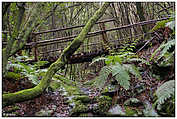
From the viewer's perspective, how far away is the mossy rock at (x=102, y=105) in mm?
3237

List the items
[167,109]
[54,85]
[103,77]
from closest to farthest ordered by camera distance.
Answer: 1. [167,109]
2. [103,77]
3. [54,85]

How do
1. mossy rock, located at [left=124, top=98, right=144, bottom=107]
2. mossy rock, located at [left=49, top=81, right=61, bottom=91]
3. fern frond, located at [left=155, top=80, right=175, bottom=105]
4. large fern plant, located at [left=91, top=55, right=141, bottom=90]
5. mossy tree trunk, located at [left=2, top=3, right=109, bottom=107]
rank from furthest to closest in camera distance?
mossy rock, located at [left=49, top=81, right=61, bottom=91]
large fern plant, located at [left=91, top=55, right=141, bottom=90]
mossy rock, located at [left=124, top=98, right=144, bottom=107]
mossy tree trunk, located at [left=2, top=3, right=109, bottom=107]
fern frond, located at [left=155, top=80, right=175, bottom=105]

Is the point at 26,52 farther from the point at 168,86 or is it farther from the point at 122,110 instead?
the point at 168,86

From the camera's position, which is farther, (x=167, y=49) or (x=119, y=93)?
(x=119, y=93)

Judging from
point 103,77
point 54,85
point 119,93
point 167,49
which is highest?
point 167,49

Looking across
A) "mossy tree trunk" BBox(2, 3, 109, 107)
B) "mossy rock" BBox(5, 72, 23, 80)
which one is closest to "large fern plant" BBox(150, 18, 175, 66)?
"mossy tree trunk" BBox(2, 3, 109, 107)

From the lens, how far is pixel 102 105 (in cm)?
343

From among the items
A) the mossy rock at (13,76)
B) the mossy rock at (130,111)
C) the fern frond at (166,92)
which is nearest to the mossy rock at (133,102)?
the mossy rock at (130,111)

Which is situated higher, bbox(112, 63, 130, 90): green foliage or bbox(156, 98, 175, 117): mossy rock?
bbox(112, 63, 130, 90): green foliage

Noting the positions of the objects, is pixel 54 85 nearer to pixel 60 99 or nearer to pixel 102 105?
pixel 60 99

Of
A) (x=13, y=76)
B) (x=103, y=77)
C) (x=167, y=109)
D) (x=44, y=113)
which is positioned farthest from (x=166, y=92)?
(x=13, y=76)

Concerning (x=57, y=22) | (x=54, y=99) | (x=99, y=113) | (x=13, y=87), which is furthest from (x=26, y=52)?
(x=99, y=113)

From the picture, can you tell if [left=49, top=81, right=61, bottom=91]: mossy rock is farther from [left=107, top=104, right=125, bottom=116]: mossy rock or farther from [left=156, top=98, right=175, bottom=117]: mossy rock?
[left=156, top=98, right=175, bottom=117]: mossy rock

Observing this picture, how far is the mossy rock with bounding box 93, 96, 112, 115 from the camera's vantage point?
127 inches
